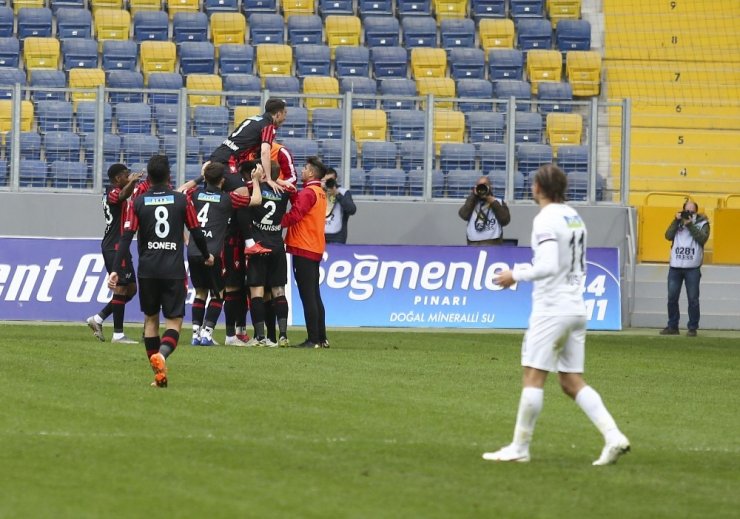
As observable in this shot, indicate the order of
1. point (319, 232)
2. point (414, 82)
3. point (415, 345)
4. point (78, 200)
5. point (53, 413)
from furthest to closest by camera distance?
point (414, 82) → point (78, 200) → point (415, 345) → point (319, 232) → point (53, 413)

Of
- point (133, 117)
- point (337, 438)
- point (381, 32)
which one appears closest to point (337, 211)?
point (133, 117)

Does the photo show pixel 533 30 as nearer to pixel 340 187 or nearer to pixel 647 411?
pixel 340 187

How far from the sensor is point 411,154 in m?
25.2

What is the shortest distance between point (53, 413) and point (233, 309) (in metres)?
7.66

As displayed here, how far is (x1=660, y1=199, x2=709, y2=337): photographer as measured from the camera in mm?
23594

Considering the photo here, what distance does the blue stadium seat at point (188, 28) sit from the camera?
97.0 ft

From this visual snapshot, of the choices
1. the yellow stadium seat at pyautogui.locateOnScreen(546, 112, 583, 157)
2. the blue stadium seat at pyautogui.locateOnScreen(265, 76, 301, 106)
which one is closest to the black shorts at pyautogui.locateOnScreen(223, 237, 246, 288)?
the yellow stadium seat at pyautogui.locateOnScreen(546, 112, 583, 157)

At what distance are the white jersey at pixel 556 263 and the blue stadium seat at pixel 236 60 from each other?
791 inches

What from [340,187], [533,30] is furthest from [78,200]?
[533,30]

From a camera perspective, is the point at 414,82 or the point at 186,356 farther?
the point at 414,82

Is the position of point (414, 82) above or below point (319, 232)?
above

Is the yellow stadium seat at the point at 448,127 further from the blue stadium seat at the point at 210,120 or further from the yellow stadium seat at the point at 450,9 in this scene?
the yellow stadium seat at the point at 450,9

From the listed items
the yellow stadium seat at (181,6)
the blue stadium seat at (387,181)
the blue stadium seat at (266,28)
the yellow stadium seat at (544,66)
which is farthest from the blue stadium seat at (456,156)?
the yellow stadium seat at (181,6)

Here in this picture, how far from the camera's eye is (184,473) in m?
8.59
